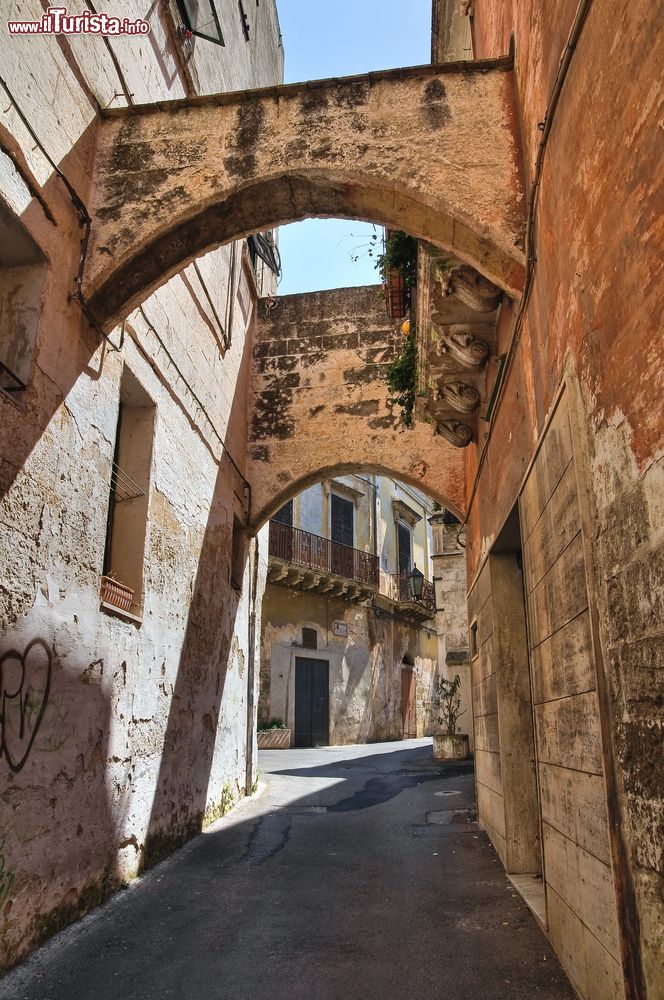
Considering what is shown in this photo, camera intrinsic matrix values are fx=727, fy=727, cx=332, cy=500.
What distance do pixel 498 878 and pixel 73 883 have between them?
2823 mm

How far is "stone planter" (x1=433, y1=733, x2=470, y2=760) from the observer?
44.5 ft

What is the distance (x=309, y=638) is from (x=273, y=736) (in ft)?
11.2

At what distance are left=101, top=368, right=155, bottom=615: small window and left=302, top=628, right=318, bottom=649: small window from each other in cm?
1494

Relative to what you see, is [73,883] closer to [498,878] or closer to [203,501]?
[498,878]

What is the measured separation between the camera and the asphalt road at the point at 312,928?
337 cm

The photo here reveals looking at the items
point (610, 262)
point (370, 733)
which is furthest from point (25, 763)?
point (370, 733)

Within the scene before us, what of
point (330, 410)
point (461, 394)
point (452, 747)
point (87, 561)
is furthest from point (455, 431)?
point (452, 747)

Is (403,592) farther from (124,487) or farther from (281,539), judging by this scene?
(124,487)

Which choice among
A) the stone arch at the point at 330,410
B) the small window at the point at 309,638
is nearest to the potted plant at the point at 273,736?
the small window at the point at 309,638

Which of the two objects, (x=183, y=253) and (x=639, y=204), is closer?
(x=639, y=204)

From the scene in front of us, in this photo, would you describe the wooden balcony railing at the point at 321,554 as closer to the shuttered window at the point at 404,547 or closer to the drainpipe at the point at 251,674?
the shuttered window at the point at 404,547

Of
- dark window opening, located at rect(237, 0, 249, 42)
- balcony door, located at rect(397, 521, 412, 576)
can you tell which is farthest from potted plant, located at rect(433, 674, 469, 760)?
dark window opening, located at rect(237, 0, 249, 42)

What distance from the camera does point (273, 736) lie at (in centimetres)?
1784

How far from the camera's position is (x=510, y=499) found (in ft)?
15.5
